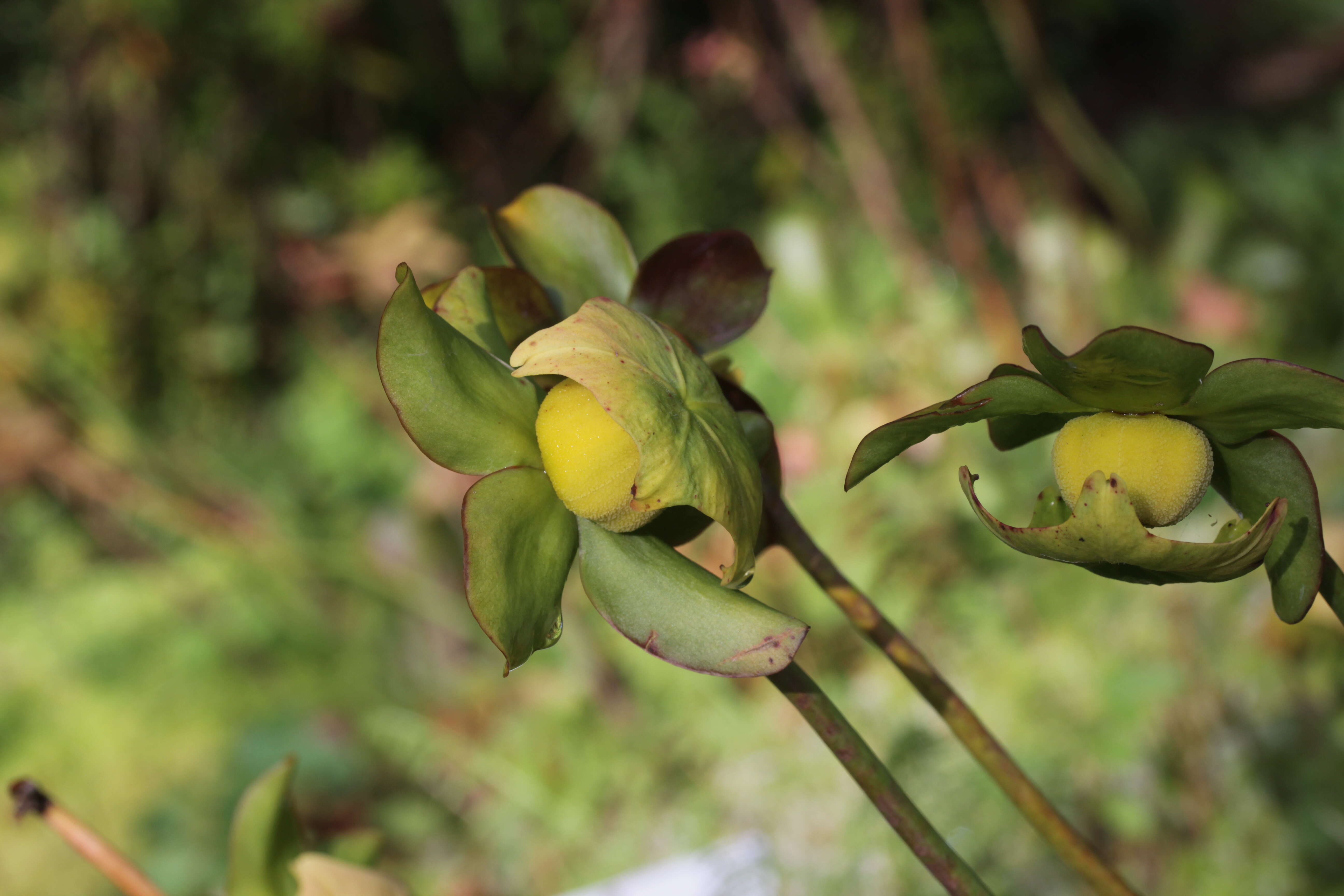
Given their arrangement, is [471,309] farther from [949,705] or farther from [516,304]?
[949,705]

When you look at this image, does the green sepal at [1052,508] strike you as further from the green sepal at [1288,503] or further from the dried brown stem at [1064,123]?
the dried brown stem at [1064,123]

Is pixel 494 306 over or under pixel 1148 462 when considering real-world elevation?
over

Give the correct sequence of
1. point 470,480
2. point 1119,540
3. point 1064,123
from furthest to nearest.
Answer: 1. point 1064,123
2. point 470,480
3. point 1119,540

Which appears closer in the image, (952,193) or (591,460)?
(591,460)

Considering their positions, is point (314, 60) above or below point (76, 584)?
above

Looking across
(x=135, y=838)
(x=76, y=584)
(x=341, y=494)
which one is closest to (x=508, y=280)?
(x=135, y=838)

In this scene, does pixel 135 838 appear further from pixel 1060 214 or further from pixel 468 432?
pixel 1060 214

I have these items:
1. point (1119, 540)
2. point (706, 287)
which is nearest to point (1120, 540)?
point (1119, 540)
